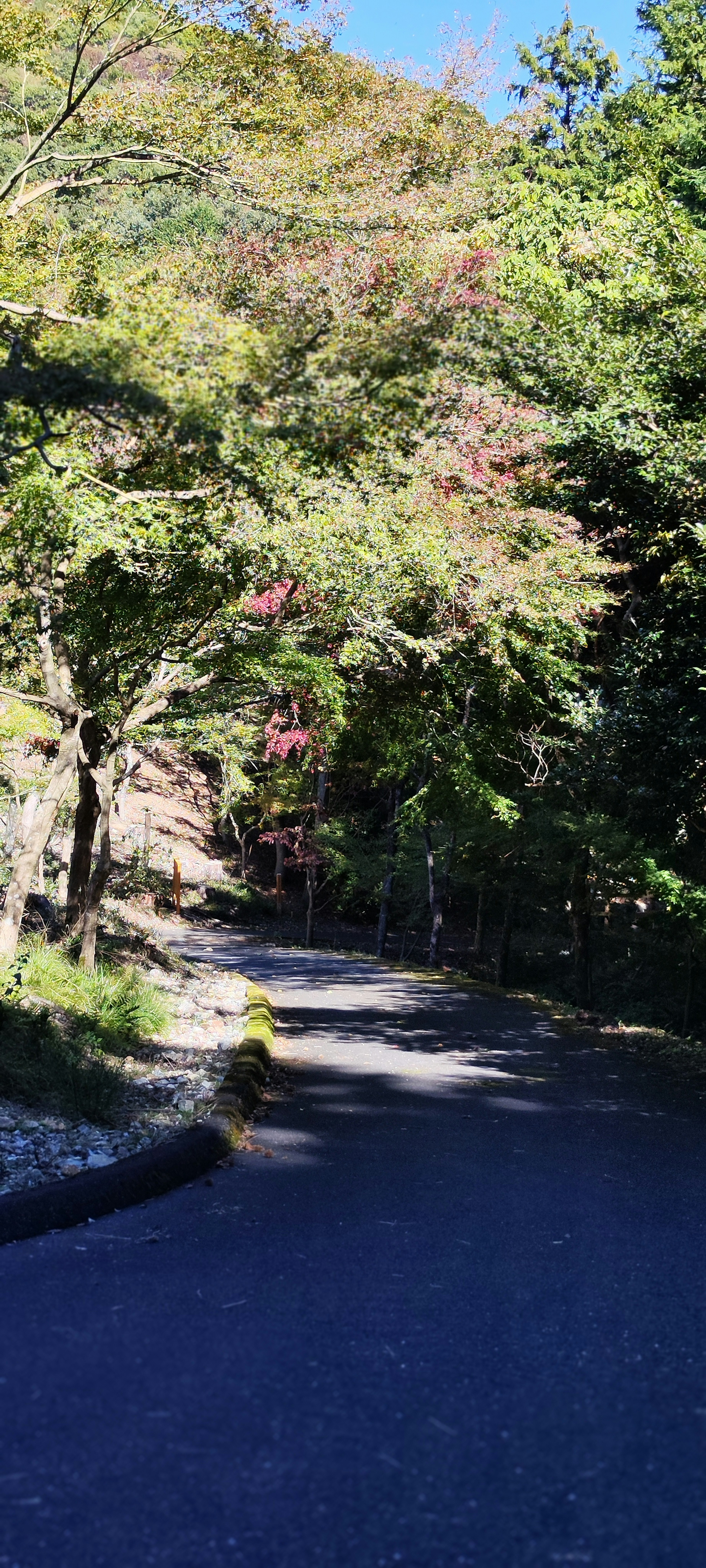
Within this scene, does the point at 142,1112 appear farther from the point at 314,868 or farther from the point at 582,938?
the point at 314,868

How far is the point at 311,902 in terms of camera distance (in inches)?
1078

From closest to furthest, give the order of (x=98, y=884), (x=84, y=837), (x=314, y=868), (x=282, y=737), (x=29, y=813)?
(x=98, y=884) < (x=84, y=837) < (x=29, y=813) < (x=282, y=737) < (x=314, y=868)

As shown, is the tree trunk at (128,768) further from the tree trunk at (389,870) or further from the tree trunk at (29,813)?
the tree trunk at (389,870)

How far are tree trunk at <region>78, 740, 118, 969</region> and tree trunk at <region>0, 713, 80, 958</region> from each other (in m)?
0.97

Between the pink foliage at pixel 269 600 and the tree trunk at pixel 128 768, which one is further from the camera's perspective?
the tree trunk at pixel 128 768

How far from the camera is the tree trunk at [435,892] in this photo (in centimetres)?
2178

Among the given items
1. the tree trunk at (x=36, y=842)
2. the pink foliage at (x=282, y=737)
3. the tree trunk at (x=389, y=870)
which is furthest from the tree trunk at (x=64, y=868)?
the tree trunk at (x=36, y=842)

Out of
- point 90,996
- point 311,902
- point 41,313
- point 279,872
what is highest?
point 41,313

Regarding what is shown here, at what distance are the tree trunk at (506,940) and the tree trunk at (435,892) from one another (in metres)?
1.28

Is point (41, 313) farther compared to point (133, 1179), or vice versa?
point (41, 313)

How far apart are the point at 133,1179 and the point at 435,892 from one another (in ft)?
57.5

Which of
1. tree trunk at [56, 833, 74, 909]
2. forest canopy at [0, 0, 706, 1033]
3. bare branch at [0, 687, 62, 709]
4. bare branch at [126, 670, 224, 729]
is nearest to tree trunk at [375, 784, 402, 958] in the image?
tree trunk at [56, 833, 74, 909]

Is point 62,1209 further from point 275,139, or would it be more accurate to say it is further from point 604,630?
point 604,630

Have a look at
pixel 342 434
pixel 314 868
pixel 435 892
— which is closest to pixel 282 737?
pixel 435 892
